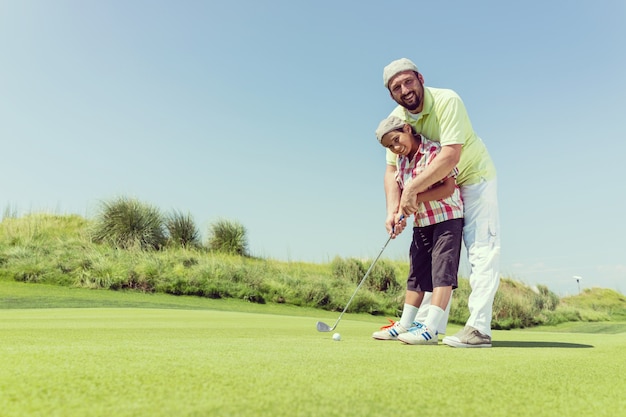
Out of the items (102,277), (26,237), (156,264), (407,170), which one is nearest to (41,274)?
(102,277)

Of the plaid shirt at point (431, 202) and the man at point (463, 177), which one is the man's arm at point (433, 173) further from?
the plaid shirt at point (431, 202)

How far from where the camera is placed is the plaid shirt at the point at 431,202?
388cm

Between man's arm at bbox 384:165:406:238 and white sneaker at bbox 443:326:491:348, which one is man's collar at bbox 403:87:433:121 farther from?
white sneaker at bbox 443:326:491:348

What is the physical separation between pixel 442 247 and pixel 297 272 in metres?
12.5

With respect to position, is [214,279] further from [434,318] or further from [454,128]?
[454,128]

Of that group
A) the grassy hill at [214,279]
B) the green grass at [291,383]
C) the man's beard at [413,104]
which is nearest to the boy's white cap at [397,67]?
the man's beard at [413,104]

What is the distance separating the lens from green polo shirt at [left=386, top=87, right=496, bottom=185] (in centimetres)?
381

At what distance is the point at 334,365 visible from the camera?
2.03 meters

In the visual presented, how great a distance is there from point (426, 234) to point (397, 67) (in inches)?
52.4

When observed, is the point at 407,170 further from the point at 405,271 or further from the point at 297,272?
the point at 405,271

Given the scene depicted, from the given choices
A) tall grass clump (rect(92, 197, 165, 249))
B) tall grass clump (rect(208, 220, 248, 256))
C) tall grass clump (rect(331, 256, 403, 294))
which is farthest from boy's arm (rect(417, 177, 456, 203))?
tall grass clump (rect(208, 220, 248, 256))

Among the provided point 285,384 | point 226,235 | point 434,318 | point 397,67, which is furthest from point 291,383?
point 226,235

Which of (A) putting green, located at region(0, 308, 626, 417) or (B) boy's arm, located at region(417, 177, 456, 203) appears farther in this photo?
(B) boy's arm, located at region(417, 177, 456, 203)

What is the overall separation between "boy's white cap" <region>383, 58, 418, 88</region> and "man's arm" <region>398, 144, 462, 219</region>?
0.68 m
